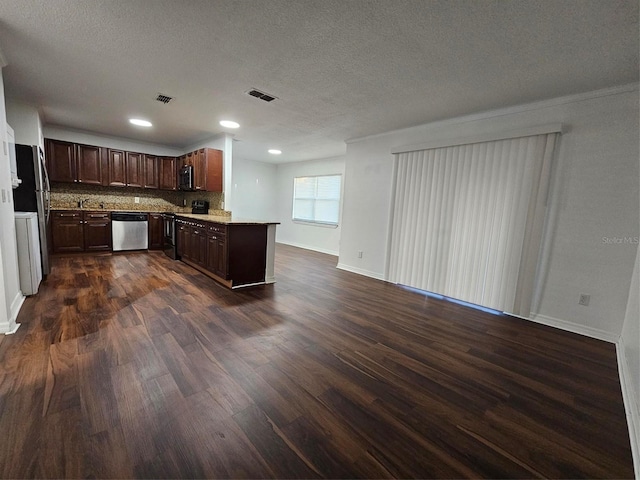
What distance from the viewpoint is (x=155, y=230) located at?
20.3 feet

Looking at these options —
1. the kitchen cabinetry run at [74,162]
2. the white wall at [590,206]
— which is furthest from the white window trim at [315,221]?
the kitchen cabinetry run at [74,162]

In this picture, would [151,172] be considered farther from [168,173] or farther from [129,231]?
[129,231]

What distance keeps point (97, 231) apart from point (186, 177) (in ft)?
6.69

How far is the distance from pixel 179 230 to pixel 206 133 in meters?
1.95

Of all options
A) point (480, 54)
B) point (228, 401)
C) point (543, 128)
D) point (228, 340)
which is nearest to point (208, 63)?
point (480, 54)

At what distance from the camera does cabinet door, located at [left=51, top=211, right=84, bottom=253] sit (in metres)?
5.13

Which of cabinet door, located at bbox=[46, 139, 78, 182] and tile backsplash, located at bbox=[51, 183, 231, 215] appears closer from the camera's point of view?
cabinet door, located at bbox=[46, 139, 78, 182]

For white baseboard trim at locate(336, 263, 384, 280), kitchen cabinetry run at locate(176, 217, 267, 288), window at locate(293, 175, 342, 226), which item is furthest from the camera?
window at locate(293, 175, 342, 226)

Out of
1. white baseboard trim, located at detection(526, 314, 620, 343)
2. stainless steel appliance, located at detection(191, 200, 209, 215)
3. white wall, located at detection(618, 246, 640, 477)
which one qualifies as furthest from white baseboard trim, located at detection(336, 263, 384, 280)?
stainless steel appliance, located at detection(191, 200, 209, 215)

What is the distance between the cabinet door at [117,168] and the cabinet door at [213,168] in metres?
2.19

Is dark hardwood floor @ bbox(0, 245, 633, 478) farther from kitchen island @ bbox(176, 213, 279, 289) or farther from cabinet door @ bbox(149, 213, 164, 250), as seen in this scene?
cabinet door @ bbox(149, 213, 164, 250)

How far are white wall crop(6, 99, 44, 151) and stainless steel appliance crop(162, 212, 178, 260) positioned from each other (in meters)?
2.22

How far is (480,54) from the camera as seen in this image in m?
2.22

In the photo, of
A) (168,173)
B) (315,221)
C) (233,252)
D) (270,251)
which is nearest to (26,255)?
(233,252)
